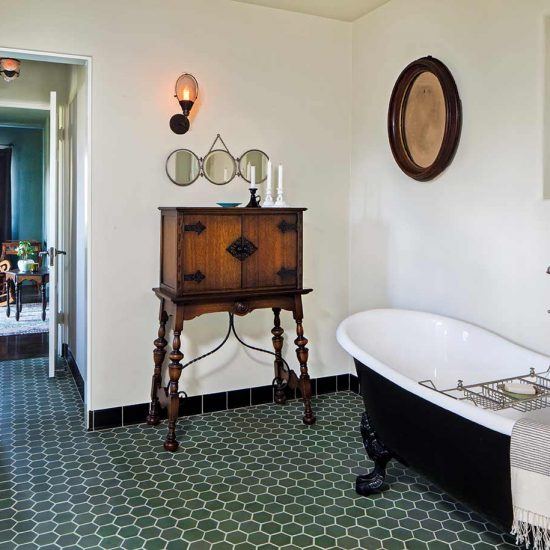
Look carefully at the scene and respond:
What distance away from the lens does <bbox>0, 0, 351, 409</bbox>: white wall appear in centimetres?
331

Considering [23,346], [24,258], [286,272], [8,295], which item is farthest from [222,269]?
[24,258]

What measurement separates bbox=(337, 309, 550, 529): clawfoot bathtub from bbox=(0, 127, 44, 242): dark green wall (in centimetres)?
751

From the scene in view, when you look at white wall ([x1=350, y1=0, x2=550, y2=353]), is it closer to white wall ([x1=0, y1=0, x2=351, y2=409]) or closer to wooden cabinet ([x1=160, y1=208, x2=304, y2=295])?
white wall ([x1=0, y1=0, x2=351, y2=409])

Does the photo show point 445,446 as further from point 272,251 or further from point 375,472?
point 272,251

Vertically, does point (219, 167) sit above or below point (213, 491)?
above

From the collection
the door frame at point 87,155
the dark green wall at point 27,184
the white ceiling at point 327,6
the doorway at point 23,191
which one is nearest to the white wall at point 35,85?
the door frame at point 87,155

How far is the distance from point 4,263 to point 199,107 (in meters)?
5.85

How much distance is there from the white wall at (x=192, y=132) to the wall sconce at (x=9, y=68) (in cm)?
134

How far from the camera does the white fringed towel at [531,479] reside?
5.56 ft

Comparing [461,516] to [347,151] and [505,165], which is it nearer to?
[505,165]

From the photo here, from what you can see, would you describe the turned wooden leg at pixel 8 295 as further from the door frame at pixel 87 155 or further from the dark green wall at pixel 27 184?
the door frame at pixel 87 155

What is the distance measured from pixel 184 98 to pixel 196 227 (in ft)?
2.70

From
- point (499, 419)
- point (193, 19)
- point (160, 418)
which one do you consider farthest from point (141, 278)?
point (499, 419)

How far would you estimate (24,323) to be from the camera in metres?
6.78
